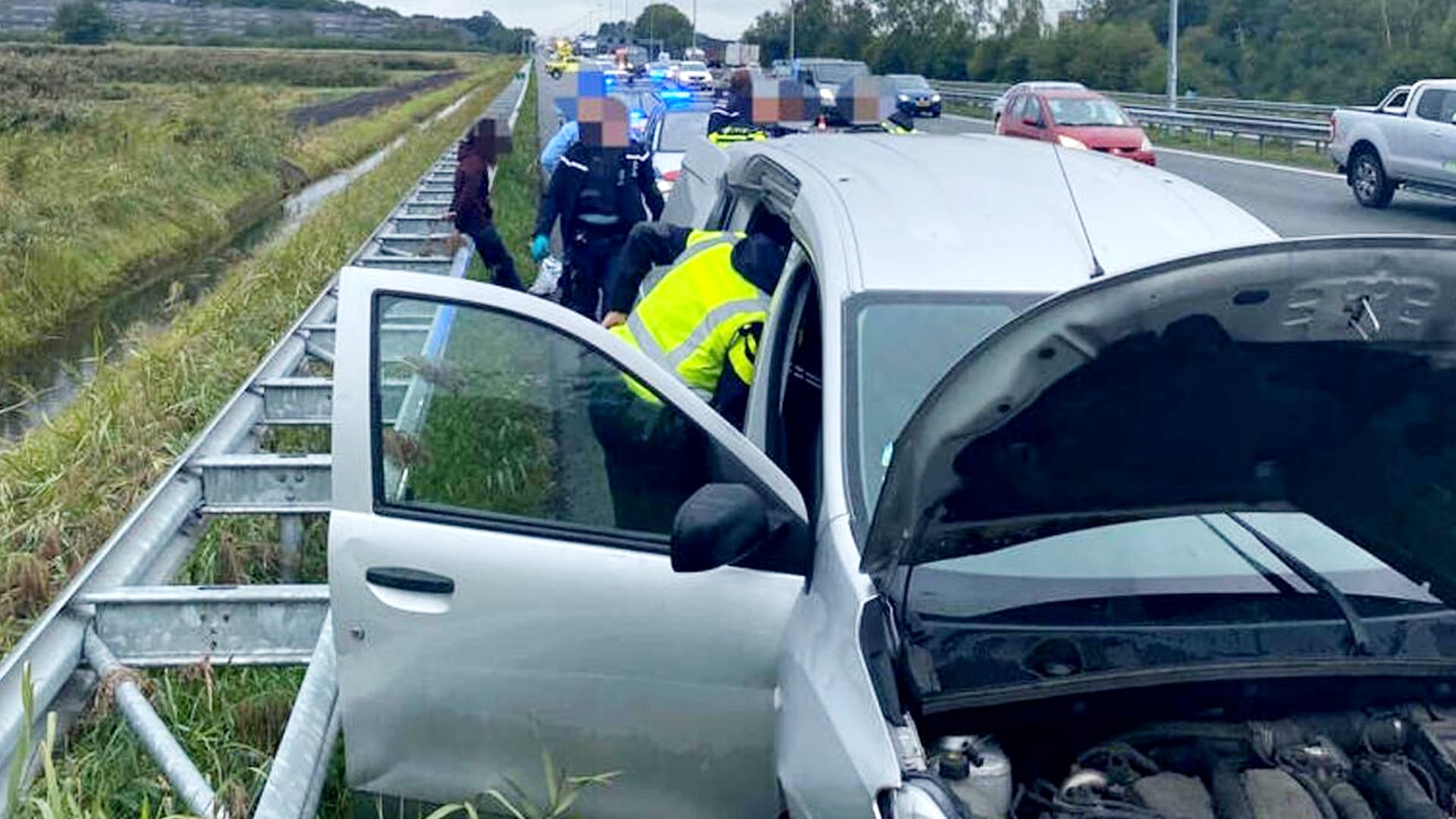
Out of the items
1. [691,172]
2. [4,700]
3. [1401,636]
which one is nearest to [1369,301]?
[1401,636]

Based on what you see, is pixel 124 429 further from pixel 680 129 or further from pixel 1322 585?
pixel 680 129

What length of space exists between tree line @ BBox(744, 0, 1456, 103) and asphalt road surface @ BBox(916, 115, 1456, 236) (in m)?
12.9

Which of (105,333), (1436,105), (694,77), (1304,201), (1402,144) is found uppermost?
(694,77)

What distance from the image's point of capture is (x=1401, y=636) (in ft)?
12.1

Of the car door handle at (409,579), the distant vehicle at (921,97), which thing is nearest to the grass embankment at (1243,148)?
the distant vehicle at (921,97)

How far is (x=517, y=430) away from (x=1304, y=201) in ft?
72.1

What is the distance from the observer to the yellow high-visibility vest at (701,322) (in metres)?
5.30

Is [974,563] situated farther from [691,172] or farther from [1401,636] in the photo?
[691,172]

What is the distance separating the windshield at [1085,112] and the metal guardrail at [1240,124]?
370 centimetres

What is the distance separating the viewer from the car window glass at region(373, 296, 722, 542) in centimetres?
421

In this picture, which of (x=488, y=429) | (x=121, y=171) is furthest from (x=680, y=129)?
(x=488, y=429)

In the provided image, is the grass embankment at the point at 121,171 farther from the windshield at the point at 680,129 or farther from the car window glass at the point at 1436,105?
the car window glass at the point at 1436,105

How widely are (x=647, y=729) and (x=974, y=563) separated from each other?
0.83 metres

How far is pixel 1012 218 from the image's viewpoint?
15.9 ft
